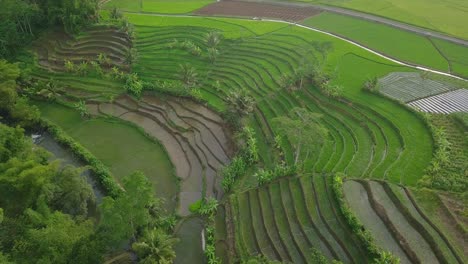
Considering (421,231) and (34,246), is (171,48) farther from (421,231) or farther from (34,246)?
(421,231)

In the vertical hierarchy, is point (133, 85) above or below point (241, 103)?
below

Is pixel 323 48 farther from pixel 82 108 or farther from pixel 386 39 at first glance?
pixel 82 108

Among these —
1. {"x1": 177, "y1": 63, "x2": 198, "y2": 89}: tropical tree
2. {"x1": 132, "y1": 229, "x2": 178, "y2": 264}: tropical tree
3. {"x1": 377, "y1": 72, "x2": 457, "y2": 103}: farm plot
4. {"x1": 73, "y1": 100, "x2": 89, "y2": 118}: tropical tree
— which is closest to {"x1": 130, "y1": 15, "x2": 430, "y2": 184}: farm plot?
{"x1": 177, "y1": 63, "x2": 198, "y2": 89}: tropical tree

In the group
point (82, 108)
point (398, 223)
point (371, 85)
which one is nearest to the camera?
point (398, 223)

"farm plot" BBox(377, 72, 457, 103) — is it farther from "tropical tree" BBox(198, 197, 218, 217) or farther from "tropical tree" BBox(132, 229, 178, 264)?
"tropical tree" BBox(132, 229, 178, 264)

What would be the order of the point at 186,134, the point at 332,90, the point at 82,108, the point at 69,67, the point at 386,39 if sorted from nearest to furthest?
Answer: 1. the point at 186,134
2. the point at 332,90
3. the point at 82,108
4. the point at 69,67
5. the point at 386,39

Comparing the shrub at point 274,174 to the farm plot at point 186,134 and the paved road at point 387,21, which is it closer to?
the farm plot at point 186,134

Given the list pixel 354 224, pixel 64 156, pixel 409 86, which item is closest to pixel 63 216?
pixel 64 156
